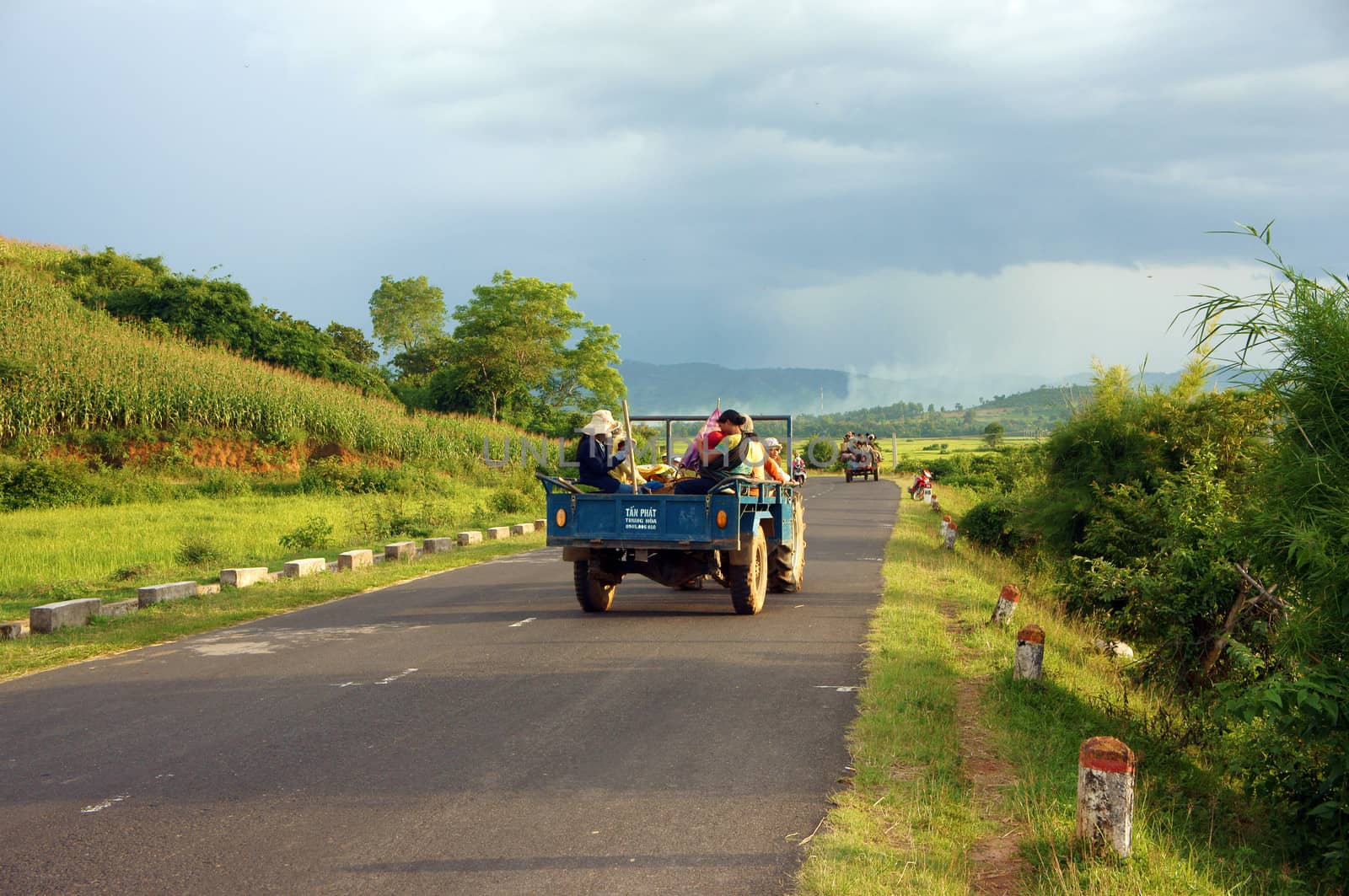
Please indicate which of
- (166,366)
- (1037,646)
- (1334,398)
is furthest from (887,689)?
(166,366)

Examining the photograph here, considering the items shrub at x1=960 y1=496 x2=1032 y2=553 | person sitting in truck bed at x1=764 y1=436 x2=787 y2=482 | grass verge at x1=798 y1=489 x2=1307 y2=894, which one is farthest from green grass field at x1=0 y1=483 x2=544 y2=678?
shrub at x1=960 y1=496 x2=1032 y2=553

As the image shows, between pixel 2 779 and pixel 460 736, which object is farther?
pixel 460 736

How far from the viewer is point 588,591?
40.3ft

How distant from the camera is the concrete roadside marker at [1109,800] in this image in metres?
4.95

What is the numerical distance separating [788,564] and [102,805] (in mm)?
9457

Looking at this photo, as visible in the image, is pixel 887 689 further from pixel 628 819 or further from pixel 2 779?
pixel 2 779

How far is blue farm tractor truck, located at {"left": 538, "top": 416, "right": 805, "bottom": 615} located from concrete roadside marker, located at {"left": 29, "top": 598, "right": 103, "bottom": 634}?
5.31 meters

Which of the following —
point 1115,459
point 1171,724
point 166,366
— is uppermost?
point 166,366

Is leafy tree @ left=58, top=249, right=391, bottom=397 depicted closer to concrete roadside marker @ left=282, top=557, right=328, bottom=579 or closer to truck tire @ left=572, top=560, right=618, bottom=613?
concrete roadside marker @ left=282, top=557, right=328, bottom=579

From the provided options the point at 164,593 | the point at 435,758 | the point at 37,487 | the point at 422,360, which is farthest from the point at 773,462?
the point at 422,360

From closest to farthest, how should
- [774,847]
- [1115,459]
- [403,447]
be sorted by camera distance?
1. [774,847]
2. [1115,459]
3. [403,447]

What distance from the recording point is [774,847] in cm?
521

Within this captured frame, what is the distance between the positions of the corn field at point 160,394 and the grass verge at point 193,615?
15.4 m

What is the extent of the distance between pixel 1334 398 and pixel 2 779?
26.1ft
